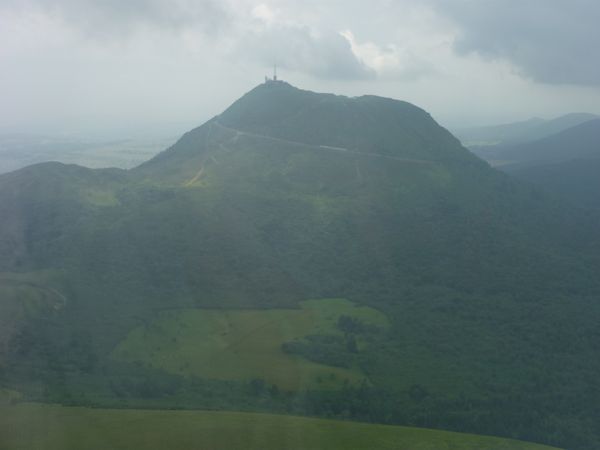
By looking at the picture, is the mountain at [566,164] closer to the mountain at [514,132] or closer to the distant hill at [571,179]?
the distant hill at [571,179]

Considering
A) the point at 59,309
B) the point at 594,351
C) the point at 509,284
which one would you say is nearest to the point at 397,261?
the point at 509,284

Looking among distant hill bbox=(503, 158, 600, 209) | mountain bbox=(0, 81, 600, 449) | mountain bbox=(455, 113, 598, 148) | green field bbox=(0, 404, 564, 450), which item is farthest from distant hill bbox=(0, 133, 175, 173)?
mountain bbox=(455, 113, 598, 148)

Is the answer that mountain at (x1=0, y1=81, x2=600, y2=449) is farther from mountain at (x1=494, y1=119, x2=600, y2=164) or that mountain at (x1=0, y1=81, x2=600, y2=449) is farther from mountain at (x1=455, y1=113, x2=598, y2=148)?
mountain at (x1=455, y1=113, x2=598, y2=148)

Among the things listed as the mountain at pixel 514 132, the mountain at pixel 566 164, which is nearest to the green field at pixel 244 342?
the mountain at pixel 566 164

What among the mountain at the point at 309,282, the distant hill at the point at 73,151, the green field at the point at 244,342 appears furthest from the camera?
the distant hill at the point at 73,151

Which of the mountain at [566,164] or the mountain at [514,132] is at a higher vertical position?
the mountain at [514,132]

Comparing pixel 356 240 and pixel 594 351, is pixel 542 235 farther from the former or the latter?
pixel 594 351
